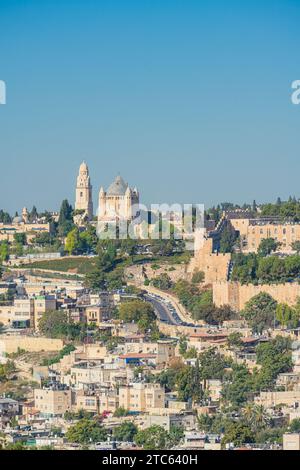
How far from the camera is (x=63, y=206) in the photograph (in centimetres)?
5428

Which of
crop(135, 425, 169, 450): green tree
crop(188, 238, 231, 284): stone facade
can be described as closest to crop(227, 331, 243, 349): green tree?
crop(188, 238, 231, 284): stone facade

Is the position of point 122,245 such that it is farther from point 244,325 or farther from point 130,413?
point 130,413

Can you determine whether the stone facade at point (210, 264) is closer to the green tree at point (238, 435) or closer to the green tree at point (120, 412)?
the green tree at point (120, 412)

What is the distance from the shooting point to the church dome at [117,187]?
55.4 m

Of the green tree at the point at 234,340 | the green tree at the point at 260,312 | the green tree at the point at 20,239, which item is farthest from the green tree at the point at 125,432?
the green tree at the point at 20,239

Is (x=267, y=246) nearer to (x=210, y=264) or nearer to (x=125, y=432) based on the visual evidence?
(x=210, y=264)

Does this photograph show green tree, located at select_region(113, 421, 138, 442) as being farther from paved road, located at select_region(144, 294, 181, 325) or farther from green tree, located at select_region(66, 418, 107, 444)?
paved road, located at select_region(144, 294, 181, 325)

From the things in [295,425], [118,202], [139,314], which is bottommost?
[295,425]

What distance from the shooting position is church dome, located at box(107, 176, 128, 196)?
5541 centimetres

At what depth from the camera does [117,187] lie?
55.9 m

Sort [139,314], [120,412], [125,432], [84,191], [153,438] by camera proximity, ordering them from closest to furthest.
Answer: [153,438]
[125,432]
[120,412]
[139,314]
[84,191]

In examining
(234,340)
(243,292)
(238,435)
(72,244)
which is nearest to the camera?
(238,435)

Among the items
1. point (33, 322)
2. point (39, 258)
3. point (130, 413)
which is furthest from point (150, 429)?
point (39, 258)

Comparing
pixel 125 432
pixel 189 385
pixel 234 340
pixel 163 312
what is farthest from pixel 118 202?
pixel 125 432
